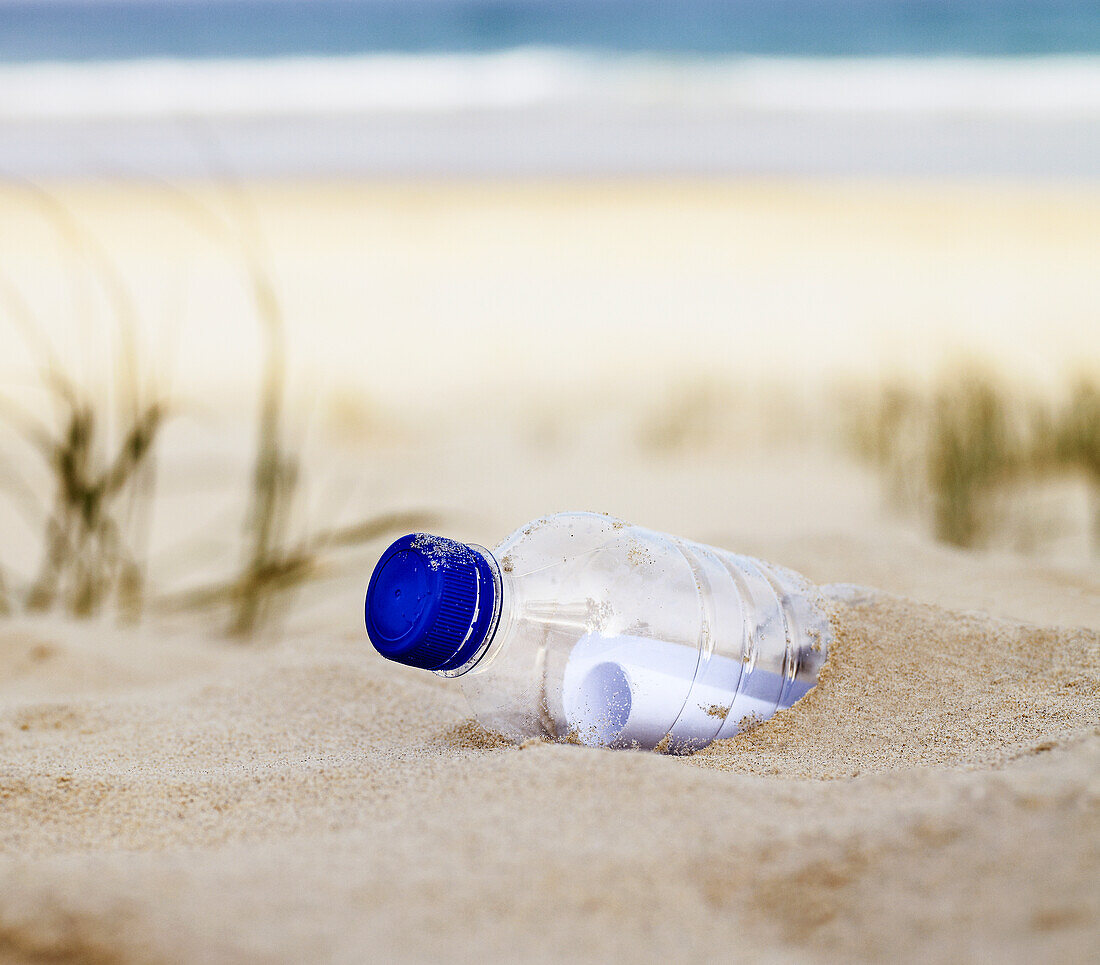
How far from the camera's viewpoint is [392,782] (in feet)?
4.54

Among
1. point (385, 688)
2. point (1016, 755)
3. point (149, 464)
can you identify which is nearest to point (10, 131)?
point (149, 464)

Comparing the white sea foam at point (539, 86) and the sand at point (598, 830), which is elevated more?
the white sea foam at point (539, 86)

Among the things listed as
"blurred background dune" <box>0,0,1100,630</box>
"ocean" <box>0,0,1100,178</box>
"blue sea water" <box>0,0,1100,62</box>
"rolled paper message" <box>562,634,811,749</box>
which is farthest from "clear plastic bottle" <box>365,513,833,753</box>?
"blue sea water" <box>0,0,1100,62</box>

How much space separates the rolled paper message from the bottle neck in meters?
0.12

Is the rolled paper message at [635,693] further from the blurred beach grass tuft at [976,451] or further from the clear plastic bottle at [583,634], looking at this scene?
the blurred beach grass tuft at [976,451]

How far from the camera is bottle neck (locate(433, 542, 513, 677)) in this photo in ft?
4.64

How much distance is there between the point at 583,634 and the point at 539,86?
15281mm

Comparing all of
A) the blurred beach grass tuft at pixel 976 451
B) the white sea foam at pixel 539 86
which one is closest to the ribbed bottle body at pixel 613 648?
the blurred beach grass tuft at pixel 976 451

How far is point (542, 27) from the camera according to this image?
18469 millimetres

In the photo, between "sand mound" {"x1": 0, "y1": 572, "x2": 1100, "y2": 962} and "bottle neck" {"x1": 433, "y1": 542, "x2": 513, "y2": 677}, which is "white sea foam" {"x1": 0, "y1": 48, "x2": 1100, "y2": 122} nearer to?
"sand mound" {"x1": 0, "y1": 572, "x2": 1100, "y2": 962}

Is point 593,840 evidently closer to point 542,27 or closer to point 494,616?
point 494,616

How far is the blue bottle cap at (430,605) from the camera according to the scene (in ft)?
4.49

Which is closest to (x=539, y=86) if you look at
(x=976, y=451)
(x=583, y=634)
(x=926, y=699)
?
(x=976, y=451)

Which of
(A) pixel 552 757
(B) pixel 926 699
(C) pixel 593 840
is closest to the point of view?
(C) pixel 593 840
